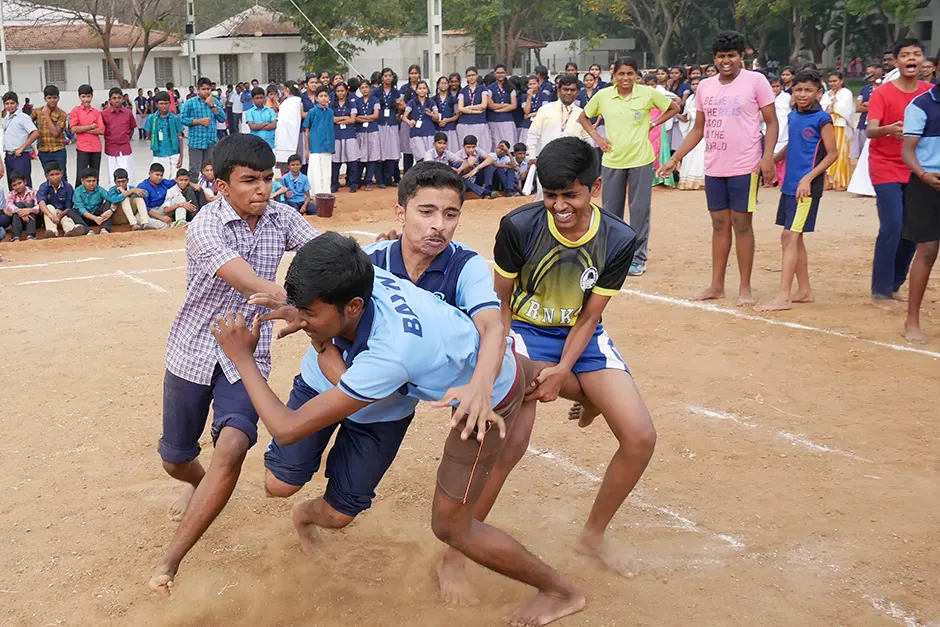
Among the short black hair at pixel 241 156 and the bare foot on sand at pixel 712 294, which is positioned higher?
the short black hair at pixel 241 156

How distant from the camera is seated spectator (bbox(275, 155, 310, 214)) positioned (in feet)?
48.2

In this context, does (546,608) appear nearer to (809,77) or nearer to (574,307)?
(574,307)

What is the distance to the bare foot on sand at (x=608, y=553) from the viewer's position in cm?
435

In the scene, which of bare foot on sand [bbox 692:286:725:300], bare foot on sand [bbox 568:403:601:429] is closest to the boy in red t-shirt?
bare foot on sand [bbox 692:286:725:300]

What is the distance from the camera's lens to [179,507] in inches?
195

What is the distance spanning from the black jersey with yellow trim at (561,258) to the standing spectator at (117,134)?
1235cm

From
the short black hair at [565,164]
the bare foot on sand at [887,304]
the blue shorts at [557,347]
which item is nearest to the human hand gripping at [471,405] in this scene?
the blue shorts at [557,347]

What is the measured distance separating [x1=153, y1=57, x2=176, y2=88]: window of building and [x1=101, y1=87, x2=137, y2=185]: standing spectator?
35849 millimetres

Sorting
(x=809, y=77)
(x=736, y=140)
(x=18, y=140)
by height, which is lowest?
(x=18, y=140)

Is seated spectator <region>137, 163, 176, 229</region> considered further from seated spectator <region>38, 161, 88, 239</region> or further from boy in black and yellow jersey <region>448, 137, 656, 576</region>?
boy in black and yellow jersey <region>448, 137, 656, 576</region>

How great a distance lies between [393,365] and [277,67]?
155 feet

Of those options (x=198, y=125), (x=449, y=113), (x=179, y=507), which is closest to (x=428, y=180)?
(x=179, y=507)

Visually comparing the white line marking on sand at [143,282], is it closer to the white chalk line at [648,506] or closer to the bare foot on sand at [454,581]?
the white chalk line at [648,506]

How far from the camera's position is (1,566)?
14.5 feet
